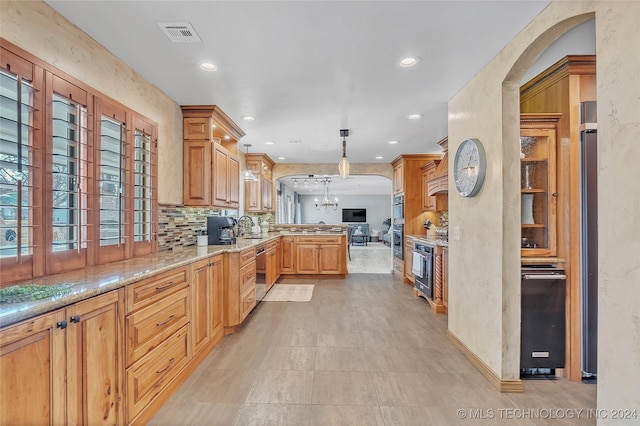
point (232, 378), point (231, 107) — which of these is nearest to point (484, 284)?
point (232, 378)

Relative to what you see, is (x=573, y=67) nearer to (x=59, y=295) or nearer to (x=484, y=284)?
(x=484, y=284)

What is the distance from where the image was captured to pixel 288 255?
5789 millimetres

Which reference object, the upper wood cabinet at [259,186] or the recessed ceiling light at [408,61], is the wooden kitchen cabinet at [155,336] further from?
the upper wood cabinet at [259,186]

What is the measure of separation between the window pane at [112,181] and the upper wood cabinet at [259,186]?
121 inches

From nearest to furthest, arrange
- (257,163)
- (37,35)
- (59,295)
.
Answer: (59,295)
(37,35)
(257,163)

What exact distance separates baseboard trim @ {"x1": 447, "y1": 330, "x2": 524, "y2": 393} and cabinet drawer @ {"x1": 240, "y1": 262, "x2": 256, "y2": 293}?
7.44 ft

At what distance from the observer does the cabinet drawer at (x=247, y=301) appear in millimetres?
3154

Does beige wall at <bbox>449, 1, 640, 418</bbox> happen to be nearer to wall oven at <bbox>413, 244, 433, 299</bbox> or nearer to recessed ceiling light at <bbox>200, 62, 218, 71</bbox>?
wall oven at <bbox>413, 244, 433, 299</bbox>

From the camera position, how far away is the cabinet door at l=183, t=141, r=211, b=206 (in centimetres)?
332

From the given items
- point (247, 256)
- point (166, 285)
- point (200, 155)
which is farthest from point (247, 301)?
point (200, 155)

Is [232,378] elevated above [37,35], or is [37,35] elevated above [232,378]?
[37,35]

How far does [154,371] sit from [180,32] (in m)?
2.19

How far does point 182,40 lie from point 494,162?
7.92 ft
